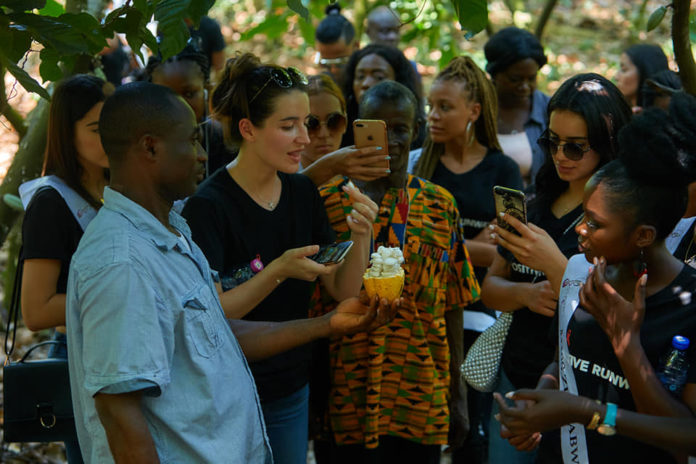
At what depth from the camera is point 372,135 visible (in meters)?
3.35

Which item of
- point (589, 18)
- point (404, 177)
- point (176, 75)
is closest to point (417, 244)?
point (404, 177)

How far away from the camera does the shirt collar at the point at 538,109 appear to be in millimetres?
5105

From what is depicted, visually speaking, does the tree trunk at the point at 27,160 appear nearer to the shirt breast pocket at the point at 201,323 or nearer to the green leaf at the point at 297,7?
the green leaf at the point at 297,7

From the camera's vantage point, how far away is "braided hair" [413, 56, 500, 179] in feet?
14.6

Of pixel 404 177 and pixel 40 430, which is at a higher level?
pixel 404 177

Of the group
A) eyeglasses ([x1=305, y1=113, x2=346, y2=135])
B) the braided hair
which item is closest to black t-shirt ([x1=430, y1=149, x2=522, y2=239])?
the braided hair

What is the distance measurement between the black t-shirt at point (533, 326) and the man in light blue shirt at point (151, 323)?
4.14 ft

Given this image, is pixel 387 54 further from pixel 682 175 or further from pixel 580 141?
pixel 682 175

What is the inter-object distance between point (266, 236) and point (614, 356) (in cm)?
140

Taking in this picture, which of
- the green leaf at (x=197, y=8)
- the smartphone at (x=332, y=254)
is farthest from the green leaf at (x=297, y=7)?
the smartphone at (x=332, y=254)

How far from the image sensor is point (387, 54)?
506 cm

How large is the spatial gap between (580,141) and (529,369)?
3.22 feet

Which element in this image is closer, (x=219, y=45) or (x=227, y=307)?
(x=227, y=307)

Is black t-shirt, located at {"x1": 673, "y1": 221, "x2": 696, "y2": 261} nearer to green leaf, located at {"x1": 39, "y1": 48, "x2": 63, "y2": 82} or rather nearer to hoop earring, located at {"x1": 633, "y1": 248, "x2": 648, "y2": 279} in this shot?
hoop earring, located at {"x1": 633, "y1": 248, "x2": 648, "y2": 279}
